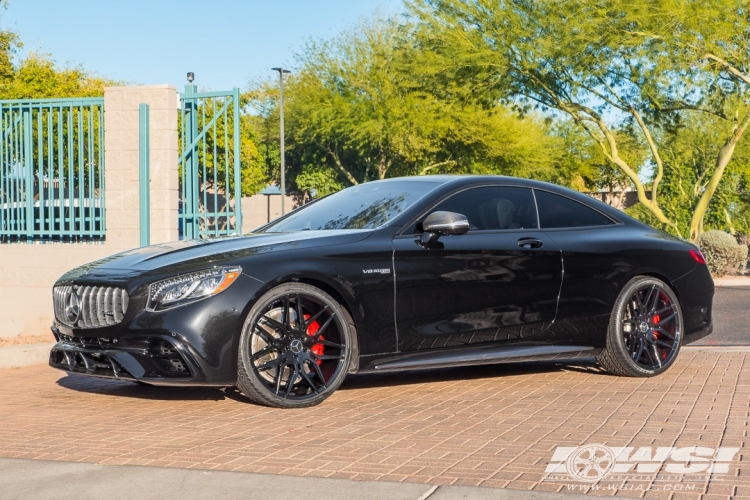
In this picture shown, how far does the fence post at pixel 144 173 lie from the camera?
12.6m

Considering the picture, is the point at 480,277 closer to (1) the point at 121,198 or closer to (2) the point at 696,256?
(2) the point at 696,256

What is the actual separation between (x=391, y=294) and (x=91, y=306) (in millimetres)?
1981

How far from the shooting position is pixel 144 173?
499 inches

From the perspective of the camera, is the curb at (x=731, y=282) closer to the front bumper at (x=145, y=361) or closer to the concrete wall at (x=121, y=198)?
the concrete wall at (x=121, y=198)

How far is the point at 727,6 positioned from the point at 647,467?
22.8 meters

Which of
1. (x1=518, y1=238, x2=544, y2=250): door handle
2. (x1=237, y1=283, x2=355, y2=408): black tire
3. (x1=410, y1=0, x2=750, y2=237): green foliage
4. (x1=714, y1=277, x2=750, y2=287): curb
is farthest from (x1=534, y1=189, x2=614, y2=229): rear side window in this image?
(x1=410, y1=0, x2=750, y2=237): green foliage

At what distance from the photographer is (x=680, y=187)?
137 feet

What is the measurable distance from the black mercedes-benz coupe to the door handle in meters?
0.02

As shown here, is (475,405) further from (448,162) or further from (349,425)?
(448,162)

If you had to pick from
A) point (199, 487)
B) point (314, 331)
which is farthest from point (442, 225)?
point (199, 487)

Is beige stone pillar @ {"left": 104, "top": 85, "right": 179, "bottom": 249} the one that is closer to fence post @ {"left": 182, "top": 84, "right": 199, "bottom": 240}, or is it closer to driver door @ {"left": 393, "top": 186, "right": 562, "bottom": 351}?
fence post @ {"left": 182, "top": 84, "right": 199, "bottom": 240}

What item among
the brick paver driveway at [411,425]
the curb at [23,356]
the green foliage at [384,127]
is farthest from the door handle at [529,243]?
the green foliage at [384,127]

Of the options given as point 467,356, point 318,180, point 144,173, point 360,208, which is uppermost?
point 318,180

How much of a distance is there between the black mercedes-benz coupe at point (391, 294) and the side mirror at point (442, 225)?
0.01m
